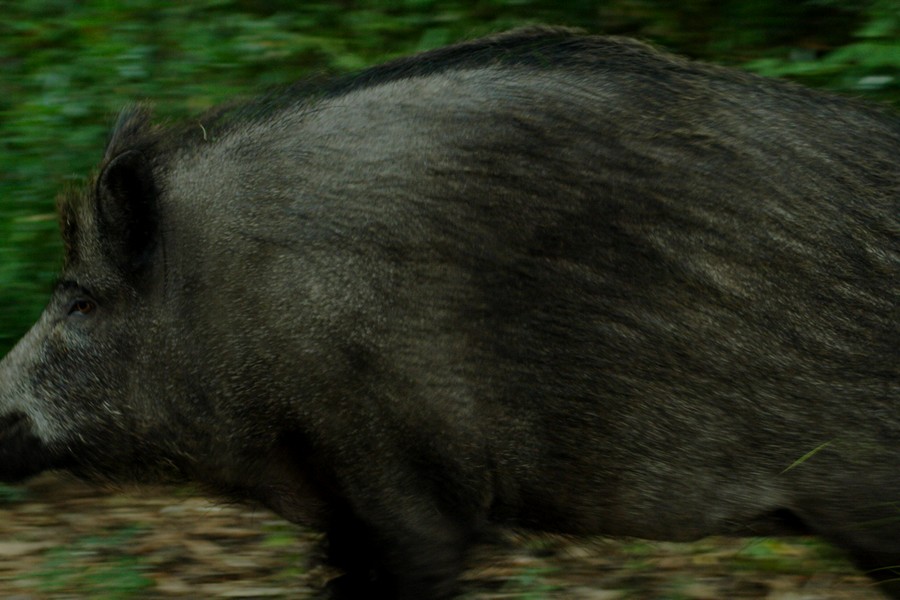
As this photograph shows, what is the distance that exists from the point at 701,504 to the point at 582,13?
317 centimetres

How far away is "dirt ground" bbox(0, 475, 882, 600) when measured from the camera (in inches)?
174

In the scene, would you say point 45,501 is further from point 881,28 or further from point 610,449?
point 881,28

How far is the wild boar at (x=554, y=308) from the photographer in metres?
3.55

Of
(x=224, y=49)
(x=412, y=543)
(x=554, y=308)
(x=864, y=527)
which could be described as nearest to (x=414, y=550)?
(x=412, y=543)

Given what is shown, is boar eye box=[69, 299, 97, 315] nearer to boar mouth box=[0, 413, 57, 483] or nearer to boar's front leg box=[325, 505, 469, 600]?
boar mouth box=[0, 413, 57, 483]

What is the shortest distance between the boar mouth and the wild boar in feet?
1.71

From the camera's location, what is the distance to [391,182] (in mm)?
3658

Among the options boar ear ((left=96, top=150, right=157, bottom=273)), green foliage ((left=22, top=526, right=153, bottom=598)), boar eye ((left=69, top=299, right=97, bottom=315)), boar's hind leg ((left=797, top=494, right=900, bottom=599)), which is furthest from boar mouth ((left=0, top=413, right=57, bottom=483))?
boar's hind leg ((left=797, top=494, right=900, bottom=599))

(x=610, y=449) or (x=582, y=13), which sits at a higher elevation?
(x=582, y=13)

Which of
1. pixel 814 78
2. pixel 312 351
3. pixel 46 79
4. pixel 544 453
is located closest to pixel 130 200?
pixel 312 351

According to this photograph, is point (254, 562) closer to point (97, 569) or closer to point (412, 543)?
point (97, 569)

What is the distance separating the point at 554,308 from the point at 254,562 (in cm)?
175

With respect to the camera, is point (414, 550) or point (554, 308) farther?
point (414, 550)

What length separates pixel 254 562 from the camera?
187 inches
